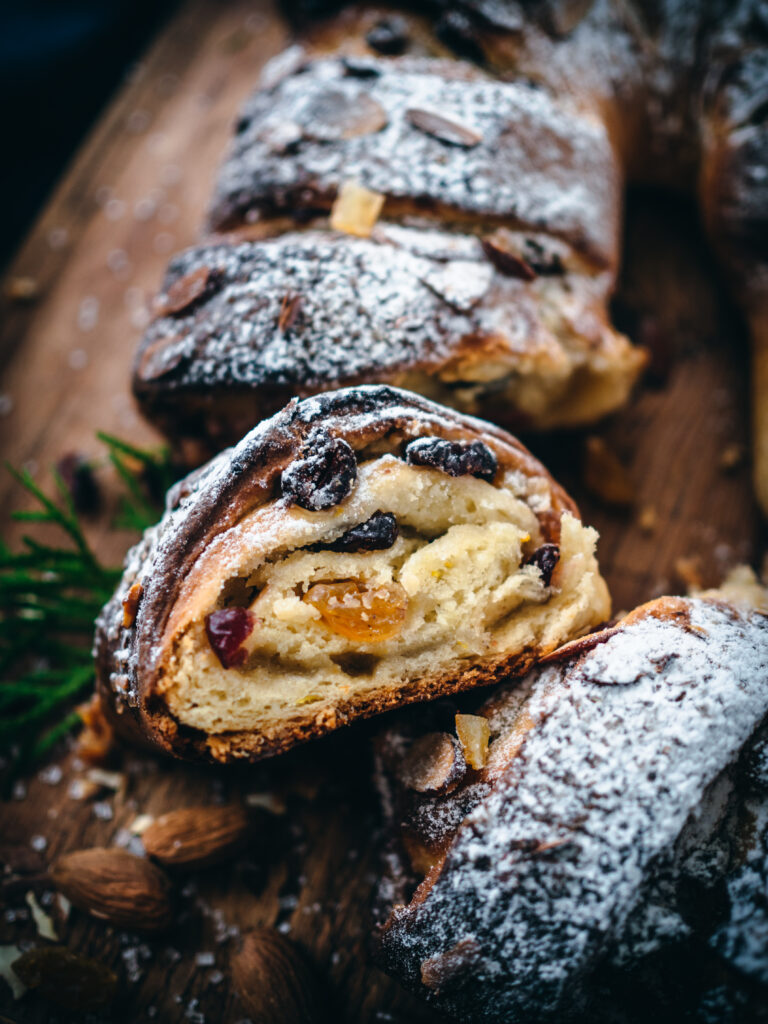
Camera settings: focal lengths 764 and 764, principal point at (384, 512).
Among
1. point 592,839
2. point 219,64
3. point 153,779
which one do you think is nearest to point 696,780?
point 592,839

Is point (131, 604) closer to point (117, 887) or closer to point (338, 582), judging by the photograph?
point (338, 582)

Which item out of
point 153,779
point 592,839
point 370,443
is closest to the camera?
point 592,839

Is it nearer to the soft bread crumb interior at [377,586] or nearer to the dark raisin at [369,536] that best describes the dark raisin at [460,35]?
the soft bread crumb interior at [377,586]

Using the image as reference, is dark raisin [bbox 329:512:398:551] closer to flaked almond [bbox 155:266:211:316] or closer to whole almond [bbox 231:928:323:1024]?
flaked almond [bbox 155:266:211:316]

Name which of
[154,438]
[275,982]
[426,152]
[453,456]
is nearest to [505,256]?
[426,152]

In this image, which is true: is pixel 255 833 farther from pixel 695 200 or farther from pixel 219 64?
pixel 219 64

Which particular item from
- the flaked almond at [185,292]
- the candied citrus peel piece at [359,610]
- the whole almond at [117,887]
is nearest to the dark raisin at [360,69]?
the flaked almond at [185,292]
